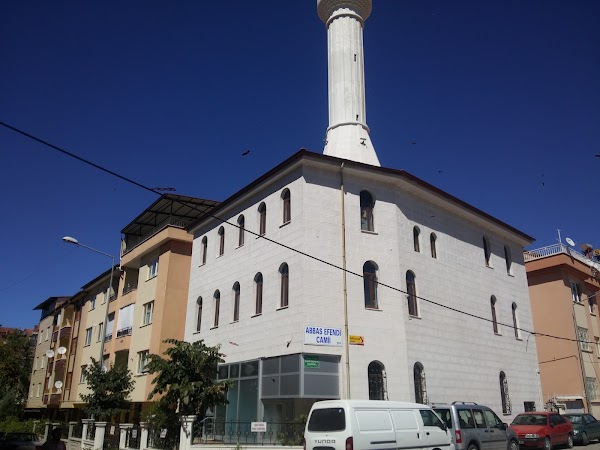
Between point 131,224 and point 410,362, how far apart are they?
24.1m

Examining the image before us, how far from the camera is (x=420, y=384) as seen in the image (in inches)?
842

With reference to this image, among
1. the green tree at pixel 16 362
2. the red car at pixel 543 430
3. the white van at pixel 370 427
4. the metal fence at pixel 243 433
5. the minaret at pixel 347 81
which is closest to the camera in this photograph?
the white van at pixel 370 427

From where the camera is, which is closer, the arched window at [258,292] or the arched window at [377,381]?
the arched window at [377,381]

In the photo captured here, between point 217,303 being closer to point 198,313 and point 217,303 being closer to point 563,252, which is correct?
point 198,313

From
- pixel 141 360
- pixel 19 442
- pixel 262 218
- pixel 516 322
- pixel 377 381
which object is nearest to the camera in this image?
pixel 377 381

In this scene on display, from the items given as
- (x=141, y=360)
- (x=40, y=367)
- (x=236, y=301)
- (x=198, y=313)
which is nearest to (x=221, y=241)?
(x=236, y=301)

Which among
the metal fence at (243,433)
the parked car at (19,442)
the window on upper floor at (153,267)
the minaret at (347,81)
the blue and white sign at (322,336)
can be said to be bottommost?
the parked car at (19,442)

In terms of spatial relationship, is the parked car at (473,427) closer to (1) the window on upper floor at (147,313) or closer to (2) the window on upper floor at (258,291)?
(2) the window on upper floor at (258,291)

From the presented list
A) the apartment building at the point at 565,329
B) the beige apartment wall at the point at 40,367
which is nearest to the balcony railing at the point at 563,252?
the apartment building at the point at 565,329

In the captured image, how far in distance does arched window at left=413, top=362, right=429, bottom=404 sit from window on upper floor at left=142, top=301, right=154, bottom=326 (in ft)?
52.0

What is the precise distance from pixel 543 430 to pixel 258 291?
12207 millimetres

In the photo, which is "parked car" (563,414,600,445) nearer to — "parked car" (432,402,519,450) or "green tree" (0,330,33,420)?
"parked car" (432,402,519,450)

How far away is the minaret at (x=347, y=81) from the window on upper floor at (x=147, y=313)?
13.4 meters

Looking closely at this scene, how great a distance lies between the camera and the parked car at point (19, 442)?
Answer: 813 inches
